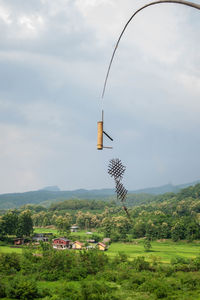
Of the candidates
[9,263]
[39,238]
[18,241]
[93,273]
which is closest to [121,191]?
[93,273]

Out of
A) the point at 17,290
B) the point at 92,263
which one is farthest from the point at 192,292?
the point at 17,290

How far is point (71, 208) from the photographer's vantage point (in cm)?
8238

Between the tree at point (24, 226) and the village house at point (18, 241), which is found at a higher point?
the tree at point (24, 226)

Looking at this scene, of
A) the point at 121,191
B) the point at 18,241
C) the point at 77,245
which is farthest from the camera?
the point at 18,241

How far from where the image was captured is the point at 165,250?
101 ft

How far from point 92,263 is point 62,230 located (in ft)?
68.9

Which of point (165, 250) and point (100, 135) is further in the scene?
point (165, 250)

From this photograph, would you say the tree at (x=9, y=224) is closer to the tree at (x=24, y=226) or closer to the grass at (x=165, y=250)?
the tree at (x=24, y=226)

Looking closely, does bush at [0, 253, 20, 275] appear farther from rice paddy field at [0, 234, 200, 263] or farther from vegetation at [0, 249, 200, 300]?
rice paddy field at [0, 234, 200, 263]

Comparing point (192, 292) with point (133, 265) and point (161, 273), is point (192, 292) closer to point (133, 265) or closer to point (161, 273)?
point (161, 273)

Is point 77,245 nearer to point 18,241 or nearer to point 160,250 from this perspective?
point 18,241

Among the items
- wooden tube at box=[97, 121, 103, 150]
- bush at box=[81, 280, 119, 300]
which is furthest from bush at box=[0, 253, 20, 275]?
wooden tube at box=[97, 121, 103, 150]

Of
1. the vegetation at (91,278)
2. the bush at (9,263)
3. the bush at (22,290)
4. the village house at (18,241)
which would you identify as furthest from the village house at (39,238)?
the bush at (22,290)

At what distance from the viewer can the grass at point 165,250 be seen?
88.9ft
